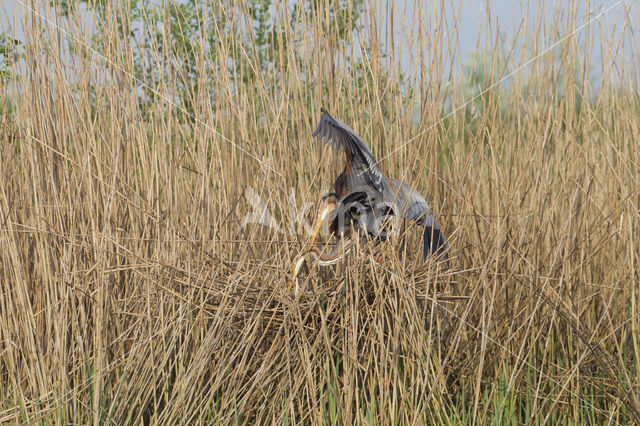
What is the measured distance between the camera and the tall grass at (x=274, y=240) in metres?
1.41

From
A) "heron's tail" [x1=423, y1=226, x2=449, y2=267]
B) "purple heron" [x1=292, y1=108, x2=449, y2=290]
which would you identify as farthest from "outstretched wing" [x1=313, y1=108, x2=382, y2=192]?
"heron's tail" [x1=423, y1=226, x2=449, y2=267]

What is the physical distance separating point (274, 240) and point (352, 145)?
1.15 feet

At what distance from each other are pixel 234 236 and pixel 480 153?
64 centimetres

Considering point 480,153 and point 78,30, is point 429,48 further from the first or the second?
point 78,30

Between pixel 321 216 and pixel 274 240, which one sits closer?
pixel 321 216

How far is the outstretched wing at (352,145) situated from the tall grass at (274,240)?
7.3 inches

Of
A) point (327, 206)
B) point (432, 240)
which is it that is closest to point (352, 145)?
point (327, 206)

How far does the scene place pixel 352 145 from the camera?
4.00ft

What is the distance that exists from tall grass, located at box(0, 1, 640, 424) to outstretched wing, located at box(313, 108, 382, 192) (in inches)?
7.3

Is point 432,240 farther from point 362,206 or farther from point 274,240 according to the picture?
point 274,240

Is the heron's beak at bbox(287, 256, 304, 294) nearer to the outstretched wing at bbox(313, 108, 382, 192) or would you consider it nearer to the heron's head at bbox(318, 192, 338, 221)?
the heron's head at bbox(318, 192, 338, 221)

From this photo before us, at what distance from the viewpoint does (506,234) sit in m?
1.48

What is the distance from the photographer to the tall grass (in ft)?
4.63

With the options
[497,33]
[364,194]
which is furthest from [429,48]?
[364,194]
